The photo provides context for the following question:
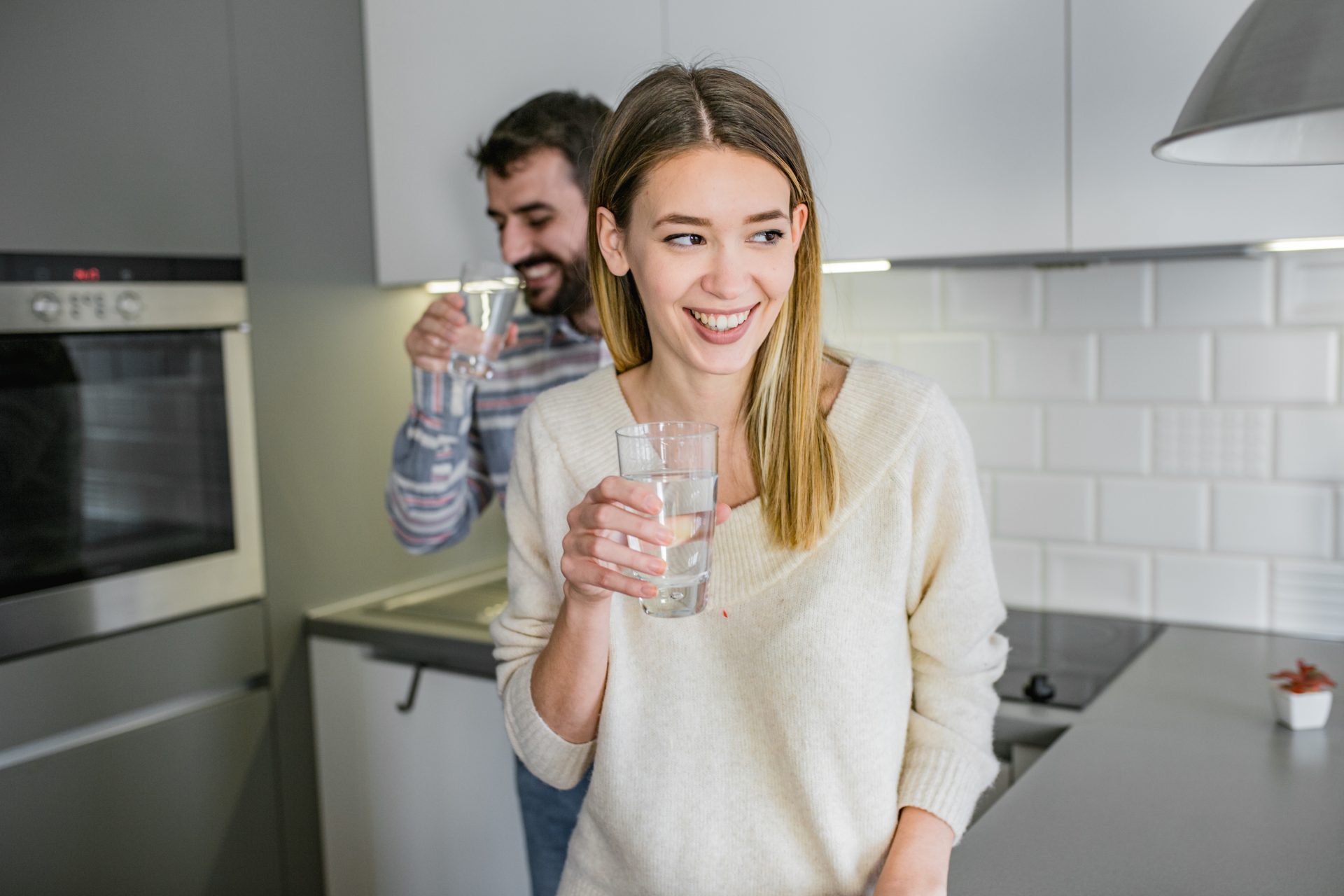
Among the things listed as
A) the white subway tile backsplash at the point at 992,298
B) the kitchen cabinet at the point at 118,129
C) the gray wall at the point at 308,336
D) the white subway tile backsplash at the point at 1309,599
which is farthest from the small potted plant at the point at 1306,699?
the kitchen cabinet at the point at 118,129

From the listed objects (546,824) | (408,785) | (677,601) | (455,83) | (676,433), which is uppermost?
(455,83)

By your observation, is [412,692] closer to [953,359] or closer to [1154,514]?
[953,359]

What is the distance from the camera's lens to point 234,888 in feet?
6.64

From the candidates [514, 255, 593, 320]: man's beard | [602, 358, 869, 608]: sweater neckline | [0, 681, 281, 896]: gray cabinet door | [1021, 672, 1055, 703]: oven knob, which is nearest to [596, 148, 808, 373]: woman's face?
[602, 358, 869, 608]: sweater neckline

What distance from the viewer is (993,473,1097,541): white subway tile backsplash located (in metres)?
2.02

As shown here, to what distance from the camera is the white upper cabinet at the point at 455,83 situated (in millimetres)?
1893

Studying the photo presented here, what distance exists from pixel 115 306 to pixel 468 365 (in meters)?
0.63

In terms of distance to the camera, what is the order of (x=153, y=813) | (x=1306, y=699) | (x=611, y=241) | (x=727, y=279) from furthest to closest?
(x=153, y=813) → (x=1306, y=699) → (x=611, y=241) → (x=727, y=279)

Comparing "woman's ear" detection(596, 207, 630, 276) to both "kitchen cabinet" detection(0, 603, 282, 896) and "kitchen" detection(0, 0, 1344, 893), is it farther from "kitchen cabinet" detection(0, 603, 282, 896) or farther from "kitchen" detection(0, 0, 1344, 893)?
"kitchen cabinet" detection(0, 603, 282, 896)

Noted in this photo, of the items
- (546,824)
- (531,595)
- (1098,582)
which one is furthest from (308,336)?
(1098,582)

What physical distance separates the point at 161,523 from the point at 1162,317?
5.50 ft

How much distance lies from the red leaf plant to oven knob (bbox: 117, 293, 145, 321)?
1.72 m

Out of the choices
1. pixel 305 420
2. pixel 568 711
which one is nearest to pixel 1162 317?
pixel 568 711

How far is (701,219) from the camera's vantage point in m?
1.04
